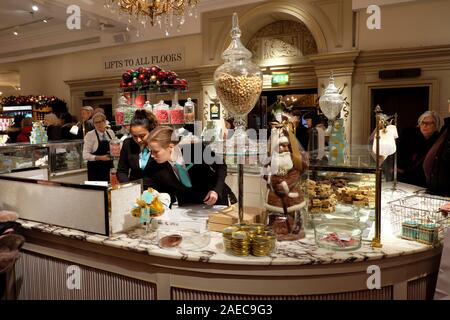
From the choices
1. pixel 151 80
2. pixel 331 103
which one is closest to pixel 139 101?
pixel 151 80

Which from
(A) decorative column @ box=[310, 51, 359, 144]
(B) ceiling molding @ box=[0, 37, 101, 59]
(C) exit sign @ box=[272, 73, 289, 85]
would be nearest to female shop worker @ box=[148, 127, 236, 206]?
(A) decorative column @ box=[310, 51, 359, 144]

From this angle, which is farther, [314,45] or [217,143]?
[314,45]

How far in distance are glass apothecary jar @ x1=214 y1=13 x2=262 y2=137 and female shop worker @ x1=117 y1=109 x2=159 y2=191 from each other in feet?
3.02

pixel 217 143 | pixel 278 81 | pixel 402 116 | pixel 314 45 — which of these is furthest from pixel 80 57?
pixel 217 143

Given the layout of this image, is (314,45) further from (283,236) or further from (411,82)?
(283,236)

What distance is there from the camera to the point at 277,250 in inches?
65.0

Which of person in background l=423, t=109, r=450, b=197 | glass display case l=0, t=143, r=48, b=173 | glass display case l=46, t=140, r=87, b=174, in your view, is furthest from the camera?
glass display case l=46, t=140, r=87, b=174

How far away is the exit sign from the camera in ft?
24.0

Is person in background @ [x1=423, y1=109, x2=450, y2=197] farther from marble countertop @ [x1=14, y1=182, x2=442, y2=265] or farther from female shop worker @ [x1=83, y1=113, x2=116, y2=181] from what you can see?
female shop worker @ [x1=83, y1=113, x2=116, y2=181]

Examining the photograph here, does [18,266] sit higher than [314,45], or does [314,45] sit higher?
[314,45]

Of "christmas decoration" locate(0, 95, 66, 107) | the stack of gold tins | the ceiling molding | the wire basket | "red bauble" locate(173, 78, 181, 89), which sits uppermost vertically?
the ceiling molding

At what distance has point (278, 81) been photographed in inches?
291

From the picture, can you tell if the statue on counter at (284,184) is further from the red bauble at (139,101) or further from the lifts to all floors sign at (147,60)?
the lifts to all floors sign at (147,60)

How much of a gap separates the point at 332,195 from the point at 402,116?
514 centimetres
